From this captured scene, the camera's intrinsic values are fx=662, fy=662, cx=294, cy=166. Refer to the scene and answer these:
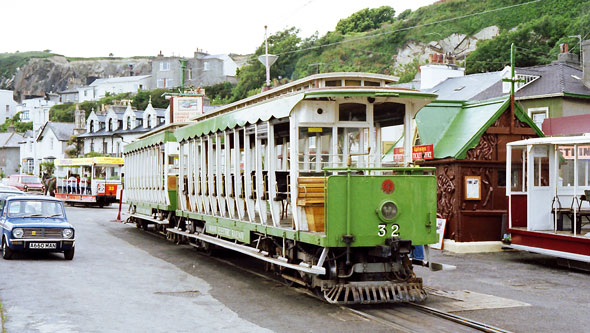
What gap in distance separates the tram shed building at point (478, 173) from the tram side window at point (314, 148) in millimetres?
7274

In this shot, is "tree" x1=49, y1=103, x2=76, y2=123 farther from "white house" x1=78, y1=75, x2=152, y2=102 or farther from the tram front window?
the tram front window

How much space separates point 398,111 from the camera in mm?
11688

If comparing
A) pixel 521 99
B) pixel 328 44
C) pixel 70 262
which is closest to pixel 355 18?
pixel 328 44

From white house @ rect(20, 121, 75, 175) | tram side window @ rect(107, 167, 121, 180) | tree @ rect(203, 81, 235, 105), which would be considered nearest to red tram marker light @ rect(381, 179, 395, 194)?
tram side window @ rect(107, 167, 121, 180)

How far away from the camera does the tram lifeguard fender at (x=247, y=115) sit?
36.1 feet

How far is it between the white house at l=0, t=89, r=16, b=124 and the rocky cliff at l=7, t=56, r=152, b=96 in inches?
981

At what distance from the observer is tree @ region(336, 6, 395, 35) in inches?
3883

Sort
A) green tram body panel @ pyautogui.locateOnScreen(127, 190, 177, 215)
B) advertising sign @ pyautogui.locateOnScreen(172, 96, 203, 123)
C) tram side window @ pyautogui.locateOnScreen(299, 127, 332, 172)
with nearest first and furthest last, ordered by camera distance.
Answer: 1. tram side window @ pyautogui.locateOnScreen(299, 127, 332, 172)
2. green tram body panel @ pyautogui.locateOnScreen(127, 190, 177, 215)
3. advertising sign @ pyautogui.locateOnScreen(172, 96, 203, 123)

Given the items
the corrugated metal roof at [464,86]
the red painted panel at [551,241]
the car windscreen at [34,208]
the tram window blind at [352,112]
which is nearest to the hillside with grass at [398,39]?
the corrugated metal roof at [464,86]

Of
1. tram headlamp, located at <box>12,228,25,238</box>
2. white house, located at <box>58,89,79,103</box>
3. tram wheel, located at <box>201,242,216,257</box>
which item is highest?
white house, located at <box>58,89,79,103</box>

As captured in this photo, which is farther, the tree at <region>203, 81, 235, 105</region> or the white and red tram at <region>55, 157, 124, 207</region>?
the tree at <region>203, 81, 235, 105</region>

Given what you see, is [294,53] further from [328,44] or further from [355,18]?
[355,18]

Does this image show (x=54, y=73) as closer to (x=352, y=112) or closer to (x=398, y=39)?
(x=398, y=39)

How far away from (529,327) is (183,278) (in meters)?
6.80
